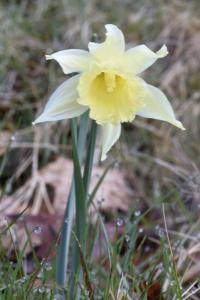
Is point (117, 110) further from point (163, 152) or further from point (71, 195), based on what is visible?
point (163, 152)

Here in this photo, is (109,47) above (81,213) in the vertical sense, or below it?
above

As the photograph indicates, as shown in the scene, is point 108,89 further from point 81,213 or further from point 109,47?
point 81,213

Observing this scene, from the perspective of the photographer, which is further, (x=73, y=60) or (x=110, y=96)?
(x=110, y=96)

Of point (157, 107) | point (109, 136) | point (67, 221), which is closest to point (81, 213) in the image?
point (67, 221)

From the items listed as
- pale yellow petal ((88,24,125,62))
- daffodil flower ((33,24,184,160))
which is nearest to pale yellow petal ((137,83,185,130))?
daffodil flower ((33,24,184,160))

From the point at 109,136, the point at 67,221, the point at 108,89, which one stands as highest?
the point at 108,89

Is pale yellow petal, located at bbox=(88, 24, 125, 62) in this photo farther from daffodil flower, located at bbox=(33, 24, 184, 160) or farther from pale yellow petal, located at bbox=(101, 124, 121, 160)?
pale yellow petal, located at bbox=(101, 124, 121, 160)

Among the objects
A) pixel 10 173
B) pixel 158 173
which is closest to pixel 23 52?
pixel 10 173
